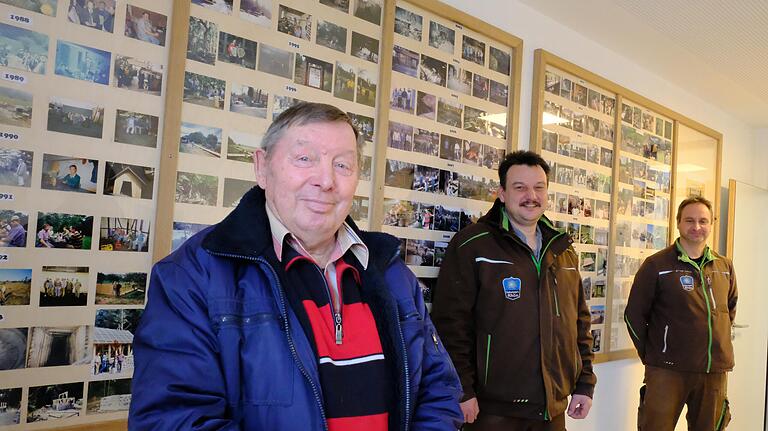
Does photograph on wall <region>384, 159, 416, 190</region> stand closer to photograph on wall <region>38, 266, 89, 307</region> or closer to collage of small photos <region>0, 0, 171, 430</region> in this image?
collage of small photos <region>0, 0, 171, 430</region>

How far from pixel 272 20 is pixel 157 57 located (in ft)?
1.49

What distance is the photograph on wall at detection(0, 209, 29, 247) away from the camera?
151cm

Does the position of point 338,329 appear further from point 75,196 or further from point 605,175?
point 605,175

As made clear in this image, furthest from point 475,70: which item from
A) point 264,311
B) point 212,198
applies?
point 264,311

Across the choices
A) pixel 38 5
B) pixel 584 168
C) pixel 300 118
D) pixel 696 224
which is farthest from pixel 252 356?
pixel 696 224

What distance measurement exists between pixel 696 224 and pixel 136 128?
126 inches

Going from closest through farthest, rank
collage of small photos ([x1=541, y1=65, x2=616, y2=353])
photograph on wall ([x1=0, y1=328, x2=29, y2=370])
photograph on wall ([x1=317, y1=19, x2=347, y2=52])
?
photograph on wall ([x1=0, y1=328, x2=29, y2=370]) → photograph on wall ([x1=317, y1=19, x2=347, y2=52]) → collage of small photos ([x1=541, y1=65, x2=616, y2=353])

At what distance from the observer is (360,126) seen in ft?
7.75

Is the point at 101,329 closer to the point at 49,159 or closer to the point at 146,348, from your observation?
the point at 49,159

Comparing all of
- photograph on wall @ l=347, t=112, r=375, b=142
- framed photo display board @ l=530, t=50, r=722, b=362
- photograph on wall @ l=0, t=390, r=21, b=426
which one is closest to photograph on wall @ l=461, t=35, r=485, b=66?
framed photo display board @ l=530, t=50, r=722, b=362

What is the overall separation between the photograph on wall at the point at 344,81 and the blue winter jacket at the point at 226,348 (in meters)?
1.15

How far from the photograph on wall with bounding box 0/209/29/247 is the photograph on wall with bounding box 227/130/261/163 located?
64cm

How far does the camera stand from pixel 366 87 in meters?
2.39

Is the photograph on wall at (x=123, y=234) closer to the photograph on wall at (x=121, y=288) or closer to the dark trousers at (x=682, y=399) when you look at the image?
the photograph on wall at (x=121, y=288)
